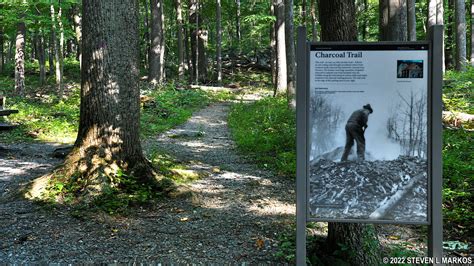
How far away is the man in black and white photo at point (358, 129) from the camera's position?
Result: 10.1 ft

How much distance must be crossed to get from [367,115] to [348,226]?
143 centimetres

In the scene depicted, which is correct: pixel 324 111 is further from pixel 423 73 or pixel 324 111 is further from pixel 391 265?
pixel 391 265

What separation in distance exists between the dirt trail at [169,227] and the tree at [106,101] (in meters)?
0.69

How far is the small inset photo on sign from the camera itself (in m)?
3.04

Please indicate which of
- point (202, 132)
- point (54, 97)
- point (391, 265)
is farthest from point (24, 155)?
point (54, 97)

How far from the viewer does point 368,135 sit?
10.1 ft

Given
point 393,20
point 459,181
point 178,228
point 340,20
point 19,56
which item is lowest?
point 178,228

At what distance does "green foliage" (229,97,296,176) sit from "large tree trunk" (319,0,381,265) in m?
3.73

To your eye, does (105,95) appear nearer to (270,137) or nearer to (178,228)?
(178,228)

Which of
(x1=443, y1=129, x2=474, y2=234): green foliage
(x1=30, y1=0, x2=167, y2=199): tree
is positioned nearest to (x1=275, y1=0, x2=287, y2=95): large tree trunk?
(x1=443, y1=129, x2=474, y2=234): green foliage

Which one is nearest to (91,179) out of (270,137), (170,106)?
(270,137)

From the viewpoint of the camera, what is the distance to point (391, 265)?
377 cm

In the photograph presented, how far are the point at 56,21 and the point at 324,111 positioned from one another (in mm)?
17636

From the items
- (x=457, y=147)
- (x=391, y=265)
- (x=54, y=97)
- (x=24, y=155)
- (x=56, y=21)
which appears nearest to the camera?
(x=391, y=265)
